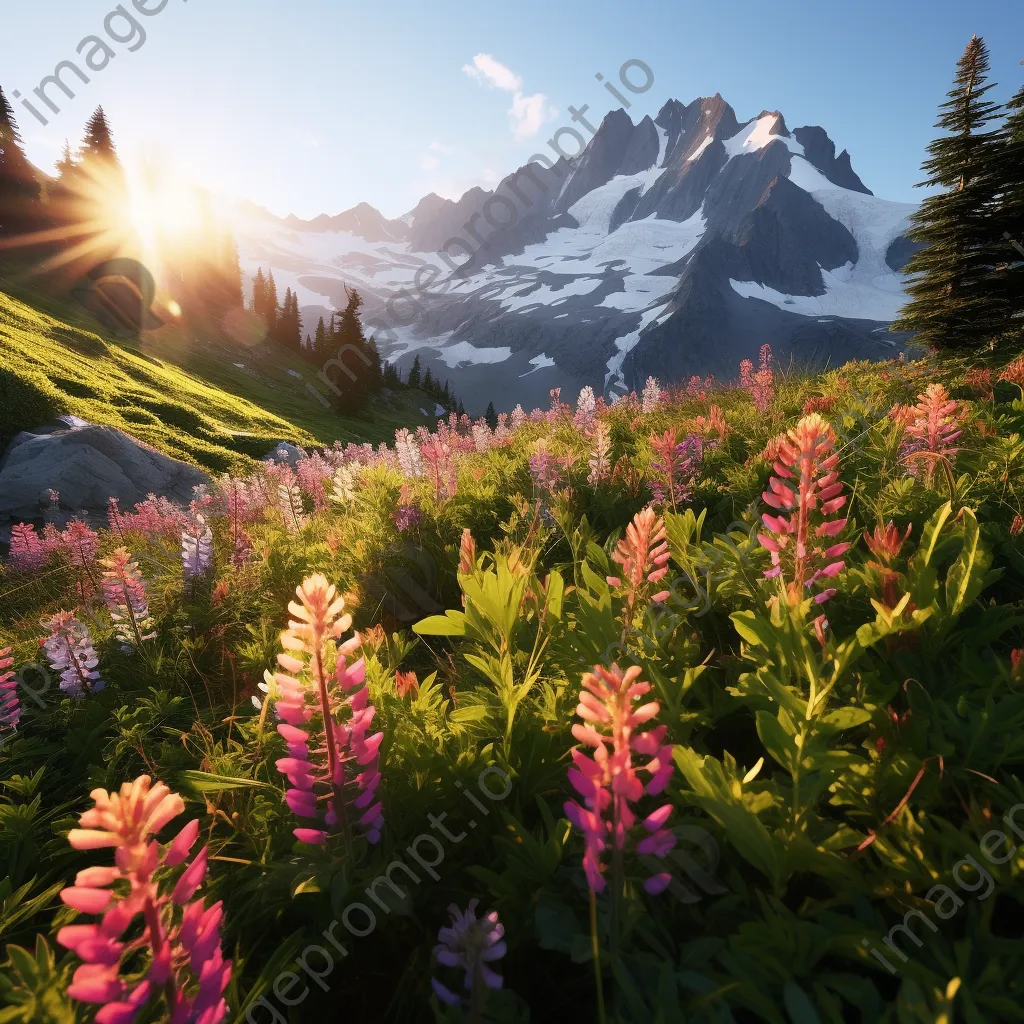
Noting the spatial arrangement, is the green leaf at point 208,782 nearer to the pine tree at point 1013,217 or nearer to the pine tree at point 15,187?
the pine tree at point 1013,217

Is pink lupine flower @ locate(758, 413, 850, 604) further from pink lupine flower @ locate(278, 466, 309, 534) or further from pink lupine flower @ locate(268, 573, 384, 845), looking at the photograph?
pink lupine flower @ locate(278, 466, 309, 534)

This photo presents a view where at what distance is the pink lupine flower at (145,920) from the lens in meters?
0.84

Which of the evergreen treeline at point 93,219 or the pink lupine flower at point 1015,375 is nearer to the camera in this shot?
the pink lupine flower at point 1015,375

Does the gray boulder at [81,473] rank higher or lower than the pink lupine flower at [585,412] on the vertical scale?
lower

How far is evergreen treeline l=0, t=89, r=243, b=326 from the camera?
58.3m

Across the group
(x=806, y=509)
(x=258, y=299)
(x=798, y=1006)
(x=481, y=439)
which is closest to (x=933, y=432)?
(x=806, y=509)

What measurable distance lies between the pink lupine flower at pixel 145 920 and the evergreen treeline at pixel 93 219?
7855cm

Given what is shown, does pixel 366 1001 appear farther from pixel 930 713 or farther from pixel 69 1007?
pixel 930 713

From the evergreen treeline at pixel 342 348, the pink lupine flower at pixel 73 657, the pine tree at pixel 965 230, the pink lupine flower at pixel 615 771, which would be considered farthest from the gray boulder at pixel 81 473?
the evergreen treeline at pixel 342 348

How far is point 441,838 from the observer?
1.61 meters

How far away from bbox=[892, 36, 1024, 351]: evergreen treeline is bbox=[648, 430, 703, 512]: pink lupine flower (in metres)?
19.8

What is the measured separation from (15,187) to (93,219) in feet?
25.9

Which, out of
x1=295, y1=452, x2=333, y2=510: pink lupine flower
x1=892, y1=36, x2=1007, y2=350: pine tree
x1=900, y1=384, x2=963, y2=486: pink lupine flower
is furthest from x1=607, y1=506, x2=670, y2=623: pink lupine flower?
x1=892, y1=36, x2=1007, y2=350: pine tree

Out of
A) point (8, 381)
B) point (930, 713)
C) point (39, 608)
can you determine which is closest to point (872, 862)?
point (930, 713)
